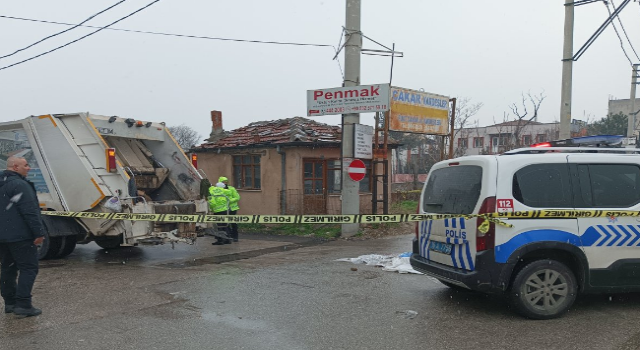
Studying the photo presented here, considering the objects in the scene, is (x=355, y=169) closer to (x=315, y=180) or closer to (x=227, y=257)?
(x=315, y=180)

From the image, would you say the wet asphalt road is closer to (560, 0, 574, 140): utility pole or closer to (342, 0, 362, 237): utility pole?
(342, 0, 362, 237): utility pole

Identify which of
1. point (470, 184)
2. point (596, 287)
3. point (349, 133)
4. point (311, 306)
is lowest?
point (311, 306)

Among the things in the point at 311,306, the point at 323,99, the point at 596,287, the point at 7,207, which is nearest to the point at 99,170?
the point at 7,207

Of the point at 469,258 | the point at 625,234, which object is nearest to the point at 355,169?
the point at 469,258

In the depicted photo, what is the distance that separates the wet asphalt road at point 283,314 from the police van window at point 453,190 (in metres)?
1.19

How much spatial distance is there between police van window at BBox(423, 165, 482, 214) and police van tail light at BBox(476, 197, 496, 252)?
0.50 feet

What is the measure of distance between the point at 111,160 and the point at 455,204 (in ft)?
20.3

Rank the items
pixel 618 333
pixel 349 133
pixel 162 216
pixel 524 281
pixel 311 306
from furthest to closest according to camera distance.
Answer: pixel 349 133, pixel 162 216, pixel 311 306, pixel 524 281, pixel 618 333

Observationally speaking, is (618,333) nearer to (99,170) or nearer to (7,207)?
(7,207)

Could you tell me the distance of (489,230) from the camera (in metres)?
5.28

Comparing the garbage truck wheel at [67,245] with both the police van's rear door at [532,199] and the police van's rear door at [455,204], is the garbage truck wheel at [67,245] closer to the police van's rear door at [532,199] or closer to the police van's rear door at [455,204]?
the police van's rear door at [455,204]

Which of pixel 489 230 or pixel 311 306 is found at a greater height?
pixel 489 230

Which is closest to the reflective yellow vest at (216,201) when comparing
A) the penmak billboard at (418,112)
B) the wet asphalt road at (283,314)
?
the wet asphalt road at (283,314)

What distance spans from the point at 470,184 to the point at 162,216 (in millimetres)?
5213
